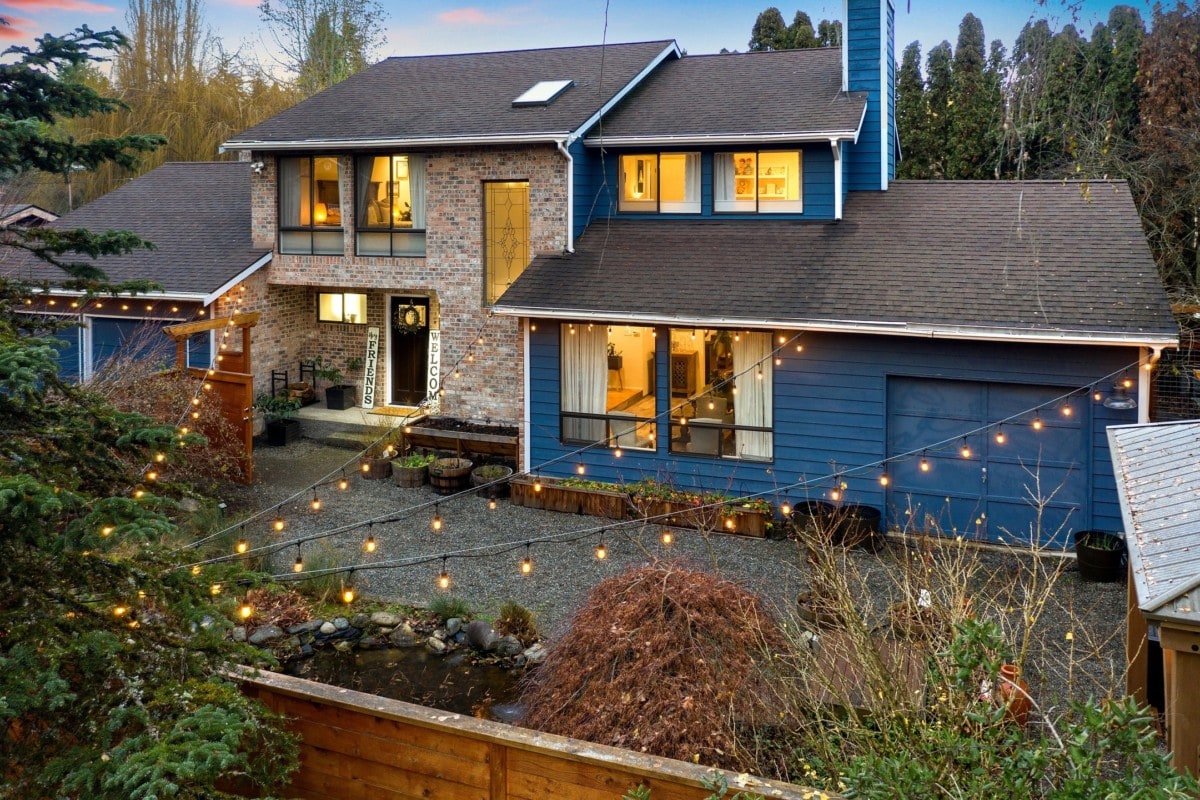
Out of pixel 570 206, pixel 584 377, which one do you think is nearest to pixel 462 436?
pixel 584 377

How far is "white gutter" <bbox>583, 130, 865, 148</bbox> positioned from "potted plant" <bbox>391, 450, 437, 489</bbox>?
543 cm

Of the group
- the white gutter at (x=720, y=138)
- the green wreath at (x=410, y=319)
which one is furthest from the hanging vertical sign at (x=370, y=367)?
the white gutter at (x=720, y=138)

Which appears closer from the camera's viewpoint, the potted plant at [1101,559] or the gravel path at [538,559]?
the gravel path at [538,559]

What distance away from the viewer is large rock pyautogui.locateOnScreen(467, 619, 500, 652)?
1009 centimetres

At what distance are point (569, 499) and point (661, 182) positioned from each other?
5360 millimetres

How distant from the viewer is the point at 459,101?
1875cm

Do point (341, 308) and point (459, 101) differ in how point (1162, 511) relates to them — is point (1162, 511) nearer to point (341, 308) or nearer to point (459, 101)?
point (459, 101)

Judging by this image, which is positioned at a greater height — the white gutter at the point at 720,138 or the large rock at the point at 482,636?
the white gutter at the point at 720,138

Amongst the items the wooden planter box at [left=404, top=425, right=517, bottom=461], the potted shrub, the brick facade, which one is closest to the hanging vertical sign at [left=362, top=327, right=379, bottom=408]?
the brick facade

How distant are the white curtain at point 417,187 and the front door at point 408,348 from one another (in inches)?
77.4

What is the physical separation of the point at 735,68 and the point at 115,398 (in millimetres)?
11921

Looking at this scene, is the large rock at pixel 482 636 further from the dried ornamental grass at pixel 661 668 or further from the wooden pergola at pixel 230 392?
the wooden pergola at pixel 230 392

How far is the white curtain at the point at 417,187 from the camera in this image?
58.6 feet

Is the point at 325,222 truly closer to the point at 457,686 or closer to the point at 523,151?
the point at 523,151
